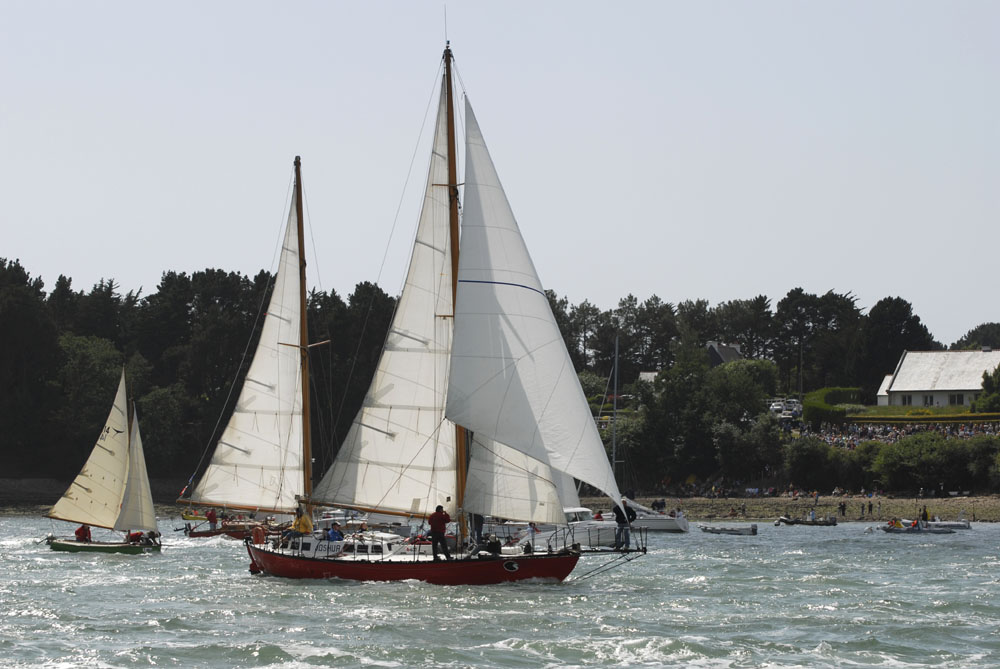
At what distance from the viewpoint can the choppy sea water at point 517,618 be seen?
2623 cm

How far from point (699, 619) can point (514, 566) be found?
228 inches

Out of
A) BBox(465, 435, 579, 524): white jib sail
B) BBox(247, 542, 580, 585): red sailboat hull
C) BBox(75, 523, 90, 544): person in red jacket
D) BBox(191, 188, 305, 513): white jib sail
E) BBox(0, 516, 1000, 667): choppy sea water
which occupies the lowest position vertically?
BBox(0, 516, 1000, 667): choppy sea water

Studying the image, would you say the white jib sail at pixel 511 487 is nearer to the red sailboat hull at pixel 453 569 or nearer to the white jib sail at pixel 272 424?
the red sailboat hull at pixel 453 569

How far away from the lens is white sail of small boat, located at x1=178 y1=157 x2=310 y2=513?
49406 millimetres

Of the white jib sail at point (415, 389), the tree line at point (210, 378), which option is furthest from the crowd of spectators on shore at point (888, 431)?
the white jib sail at point (415, 389)

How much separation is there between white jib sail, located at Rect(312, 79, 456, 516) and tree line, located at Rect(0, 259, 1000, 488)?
168 feet

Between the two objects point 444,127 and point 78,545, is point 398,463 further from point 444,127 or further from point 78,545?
point 78,545

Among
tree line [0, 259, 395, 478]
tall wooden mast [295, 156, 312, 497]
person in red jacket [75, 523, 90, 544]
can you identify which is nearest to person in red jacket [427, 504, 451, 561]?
tall wooden mast [295, 156, 312, 497]

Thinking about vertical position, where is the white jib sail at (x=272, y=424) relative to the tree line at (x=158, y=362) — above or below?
below

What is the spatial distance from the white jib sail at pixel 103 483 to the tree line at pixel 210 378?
33244 millimetres

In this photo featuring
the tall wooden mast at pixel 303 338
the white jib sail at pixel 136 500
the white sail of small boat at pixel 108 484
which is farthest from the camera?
the white sail of small boat at pixel 108 484

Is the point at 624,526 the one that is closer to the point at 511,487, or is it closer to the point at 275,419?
the point at 511,487

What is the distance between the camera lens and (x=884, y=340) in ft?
476

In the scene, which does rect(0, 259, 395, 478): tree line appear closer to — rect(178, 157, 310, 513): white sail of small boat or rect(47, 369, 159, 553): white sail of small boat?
rect(47, 369, 159, 553): white sail of small boat
